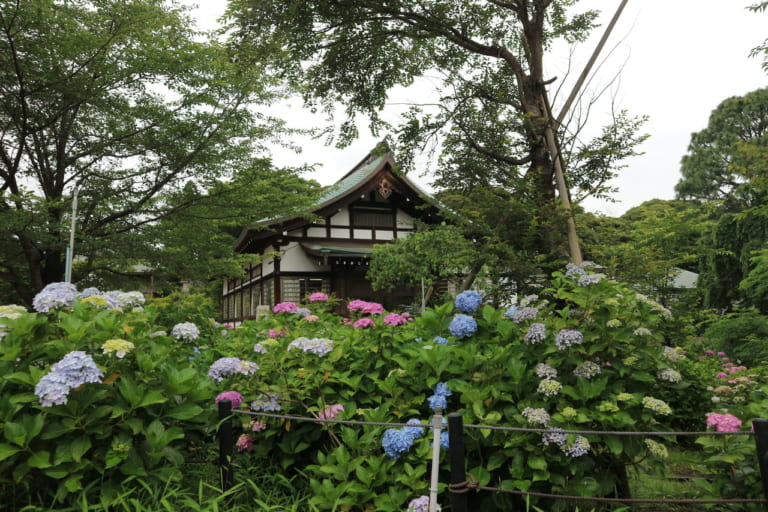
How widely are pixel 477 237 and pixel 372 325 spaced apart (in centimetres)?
337

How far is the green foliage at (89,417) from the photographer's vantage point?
6.04 feet

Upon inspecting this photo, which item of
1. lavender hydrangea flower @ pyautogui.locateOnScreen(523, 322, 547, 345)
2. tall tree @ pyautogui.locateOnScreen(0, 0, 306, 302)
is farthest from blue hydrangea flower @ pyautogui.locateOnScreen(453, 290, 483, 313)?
tall tree @ pyautogui.locateOnScreen(0, 0, 306, 302)

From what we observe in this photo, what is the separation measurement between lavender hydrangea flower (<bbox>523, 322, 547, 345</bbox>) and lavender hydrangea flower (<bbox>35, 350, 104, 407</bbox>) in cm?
181

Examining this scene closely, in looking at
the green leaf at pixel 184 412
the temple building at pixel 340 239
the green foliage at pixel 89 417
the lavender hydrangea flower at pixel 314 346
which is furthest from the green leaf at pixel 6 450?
the temple building at pixel 340 239

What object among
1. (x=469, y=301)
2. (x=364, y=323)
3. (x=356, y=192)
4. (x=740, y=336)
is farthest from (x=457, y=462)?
(x=356, y=192)

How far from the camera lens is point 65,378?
1.74 metres

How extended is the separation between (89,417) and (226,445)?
0.57 m

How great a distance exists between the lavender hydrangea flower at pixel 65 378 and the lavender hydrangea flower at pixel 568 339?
1889 mm

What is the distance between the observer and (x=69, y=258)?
795 cm

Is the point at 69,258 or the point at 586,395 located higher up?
the point at 69,258

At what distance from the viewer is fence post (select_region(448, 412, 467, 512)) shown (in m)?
1.71

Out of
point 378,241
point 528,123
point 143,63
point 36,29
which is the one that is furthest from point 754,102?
point 36,29

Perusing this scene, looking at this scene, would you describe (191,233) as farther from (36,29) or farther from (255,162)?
(36,29)

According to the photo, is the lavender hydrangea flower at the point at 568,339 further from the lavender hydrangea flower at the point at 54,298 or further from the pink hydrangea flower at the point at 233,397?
the lavender hydrangea flower at the point at 54,298
